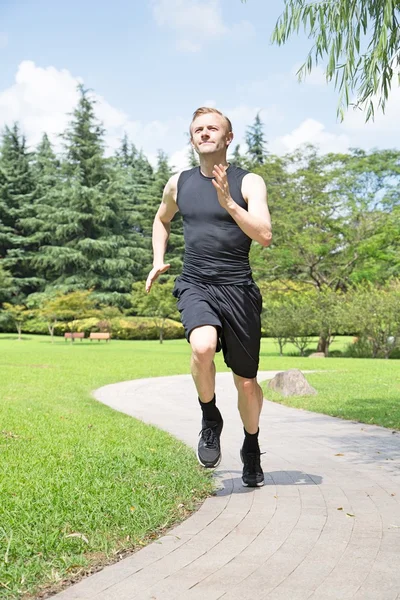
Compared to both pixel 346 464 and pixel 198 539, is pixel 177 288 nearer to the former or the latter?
pixel 198 539

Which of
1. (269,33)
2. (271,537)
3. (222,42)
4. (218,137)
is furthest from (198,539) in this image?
(222,42)

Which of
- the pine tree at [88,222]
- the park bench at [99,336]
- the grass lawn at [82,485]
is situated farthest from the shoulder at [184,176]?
the pine tree at [88,222]

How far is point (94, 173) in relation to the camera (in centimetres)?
4700

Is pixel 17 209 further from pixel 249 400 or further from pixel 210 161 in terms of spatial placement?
pixel 249 400

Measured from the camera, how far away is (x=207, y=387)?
421 cm

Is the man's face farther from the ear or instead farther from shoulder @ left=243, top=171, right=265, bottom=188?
shoulder @ left=243, top=171, right=265, bottom=188

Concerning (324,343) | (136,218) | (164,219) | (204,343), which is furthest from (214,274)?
(136,218)

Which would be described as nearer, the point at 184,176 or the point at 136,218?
the point at 184,176

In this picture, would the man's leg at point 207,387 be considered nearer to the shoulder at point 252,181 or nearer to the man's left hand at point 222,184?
the man's left hand at point 222,184

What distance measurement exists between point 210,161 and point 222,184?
64 cm

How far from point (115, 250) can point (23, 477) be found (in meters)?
43.7

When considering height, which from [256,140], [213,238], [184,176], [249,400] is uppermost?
[256,140]

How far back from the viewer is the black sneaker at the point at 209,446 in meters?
4.21

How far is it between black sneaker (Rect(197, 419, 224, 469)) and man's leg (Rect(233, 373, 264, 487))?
0.65ft
